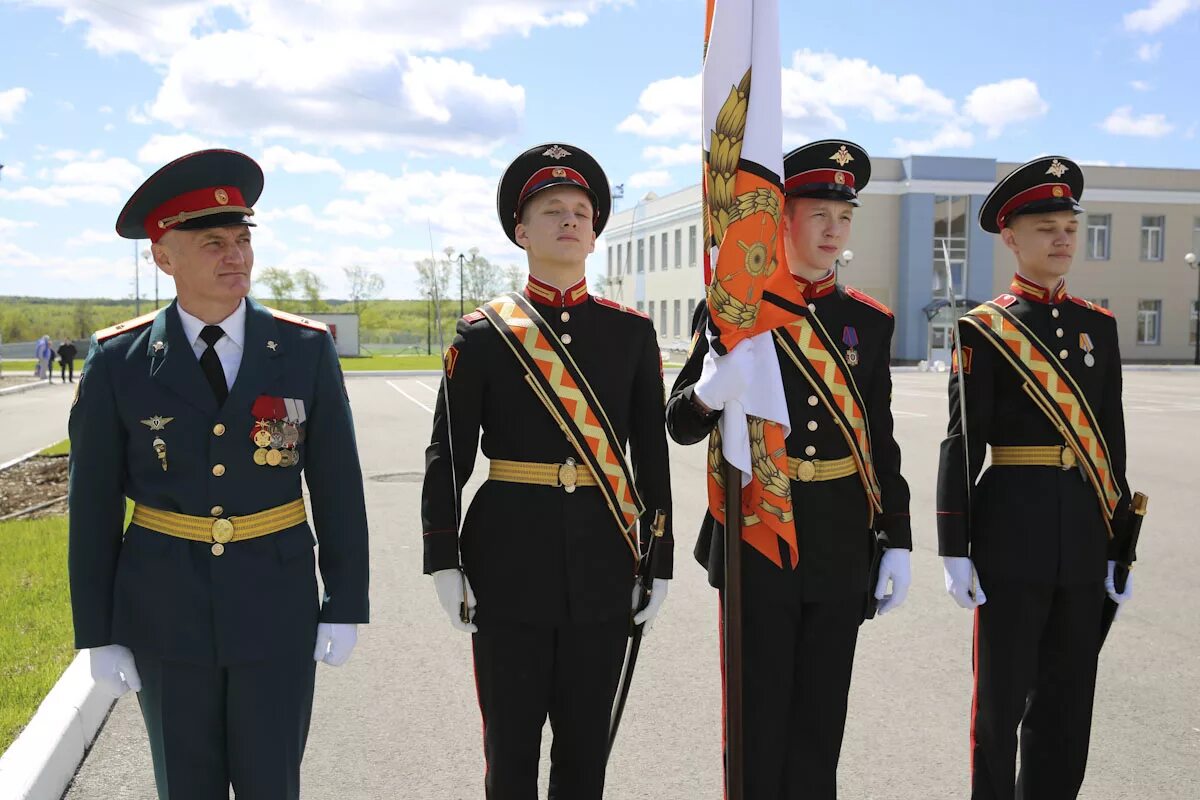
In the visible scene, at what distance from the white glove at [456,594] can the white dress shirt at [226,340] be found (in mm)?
761

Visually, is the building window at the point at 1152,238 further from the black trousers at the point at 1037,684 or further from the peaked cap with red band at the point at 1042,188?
the black trousers at the point at 1037,684

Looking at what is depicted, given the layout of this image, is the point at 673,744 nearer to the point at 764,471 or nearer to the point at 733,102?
the point at 764,471

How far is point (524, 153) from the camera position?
9.45 feet

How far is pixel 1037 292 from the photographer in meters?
3.30

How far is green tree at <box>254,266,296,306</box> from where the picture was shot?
7188cm

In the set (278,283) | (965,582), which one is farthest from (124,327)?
(278,283)

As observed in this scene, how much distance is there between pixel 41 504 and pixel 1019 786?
846 cm

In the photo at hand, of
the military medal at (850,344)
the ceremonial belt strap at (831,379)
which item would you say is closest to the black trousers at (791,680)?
the ceremonial belt strap at (831,379)

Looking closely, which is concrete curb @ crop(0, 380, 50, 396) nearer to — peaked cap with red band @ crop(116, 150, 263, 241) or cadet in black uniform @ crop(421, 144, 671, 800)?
peaked cap with red band @ crop(116, 150, 263, 241)

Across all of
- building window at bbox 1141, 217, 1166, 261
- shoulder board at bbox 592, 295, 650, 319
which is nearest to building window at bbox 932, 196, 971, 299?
building window at bbox 1141, 217, 1166, 261

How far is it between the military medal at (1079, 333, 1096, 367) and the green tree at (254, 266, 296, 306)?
71706mm

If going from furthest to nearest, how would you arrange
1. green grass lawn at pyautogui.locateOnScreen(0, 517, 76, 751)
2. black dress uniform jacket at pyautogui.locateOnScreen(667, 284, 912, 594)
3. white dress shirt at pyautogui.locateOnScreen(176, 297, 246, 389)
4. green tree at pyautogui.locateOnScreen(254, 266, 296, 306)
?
green tree at pyautogui.locateOnScreen(254, 266, 296, 306), green grass lawn at pyautogui.locateOnScreen(0, 517, 76, 751), black dress uniform jacket at pyautogui.locateOnScreen(667, 284, 912, 594), white dress shirt at pyautogui.locateOnScreen(176, 297, 246, 389)

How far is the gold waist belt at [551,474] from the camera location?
A: 2766 mm

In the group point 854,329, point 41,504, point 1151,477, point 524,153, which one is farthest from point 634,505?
point 1151,477
